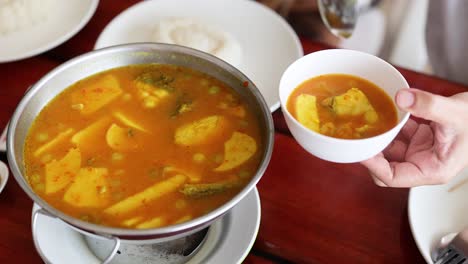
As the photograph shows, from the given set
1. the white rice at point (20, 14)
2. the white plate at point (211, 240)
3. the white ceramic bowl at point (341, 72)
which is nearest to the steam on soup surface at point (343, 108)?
the white ceramic bowl at point (341, 72)

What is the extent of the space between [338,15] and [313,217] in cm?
80

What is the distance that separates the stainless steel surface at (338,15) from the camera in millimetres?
1844

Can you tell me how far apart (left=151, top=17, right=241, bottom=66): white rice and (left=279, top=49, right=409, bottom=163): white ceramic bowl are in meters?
0.54

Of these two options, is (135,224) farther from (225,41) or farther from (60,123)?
(225,41)

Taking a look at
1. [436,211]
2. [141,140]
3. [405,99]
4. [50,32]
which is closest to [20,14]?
[50,32]

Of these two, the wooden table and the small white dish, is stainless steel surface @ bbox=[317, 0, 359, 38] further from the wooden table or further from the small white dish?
the small white dish

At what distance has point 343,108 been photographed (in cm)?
120

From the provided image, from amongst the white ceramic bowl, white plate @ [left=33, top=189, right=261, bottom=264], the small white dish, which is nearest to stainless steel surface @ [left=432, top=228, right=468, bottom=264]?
the white ceramic bowl

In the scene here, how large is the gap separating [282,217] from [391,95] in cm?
40

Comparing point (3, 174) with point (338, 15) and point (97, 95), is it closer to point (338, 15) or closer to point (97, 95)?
point (97, 95)

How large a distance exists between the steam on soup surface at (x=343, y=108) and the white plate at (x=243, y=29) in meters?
0.45

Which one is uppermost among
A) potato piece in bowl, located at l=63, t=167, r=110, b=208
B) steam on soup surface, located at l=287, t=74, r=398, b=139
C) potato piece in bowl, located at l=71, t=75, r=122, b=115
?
steam on soup surface, located at l=287, t=74, r=398, b=139

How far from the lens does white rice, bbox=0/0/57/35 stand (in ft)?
6.13

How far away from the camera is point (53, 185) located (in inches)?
45.8
